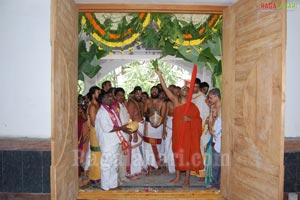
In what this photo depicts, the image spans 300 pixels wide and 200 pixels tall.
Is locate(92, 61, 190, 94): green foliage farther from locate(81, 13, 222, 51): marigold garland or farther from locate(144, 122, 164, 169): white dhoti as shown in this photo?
locate(81, 13, 222, 51): marigold garland

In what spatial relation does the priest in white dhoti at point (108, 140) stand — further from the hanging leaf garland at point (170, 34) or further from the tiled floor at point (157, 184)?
the hanging leaf garland at point (170, 34)

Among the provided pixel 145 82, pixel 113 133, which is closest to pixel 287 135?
pixel 113 133

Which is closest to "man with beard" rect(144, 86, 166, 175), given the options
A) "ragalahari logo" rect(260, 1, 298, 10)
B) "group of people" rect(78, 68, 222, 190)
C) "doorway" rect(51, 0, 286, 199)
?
"group of people" rect(78, 68, 222, 190)

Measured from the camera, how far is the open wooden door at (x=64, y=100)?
3.09 meters

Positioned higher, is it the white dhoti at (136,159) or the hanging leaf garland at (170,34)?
the hanging leaf garland at (170,34)

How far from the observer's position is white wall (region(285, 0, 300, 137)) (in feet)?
13.6

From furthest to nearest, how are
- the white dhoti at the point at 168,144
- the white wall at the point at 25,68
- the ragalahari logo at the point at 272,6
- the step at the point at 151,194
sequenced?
the white dhoti at the point at 168,144, the step at the point at 151,194, the white wall at the point at 25,68, the ragalahari logo at the point at 272,6

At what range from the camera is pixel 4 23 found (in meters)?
3.98

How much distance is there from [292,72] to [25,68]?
10.1ft

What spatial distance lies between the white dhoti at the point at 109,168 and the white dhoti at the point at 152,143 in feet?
4.12

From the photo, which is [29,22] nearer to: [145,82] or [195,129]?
[195,129]

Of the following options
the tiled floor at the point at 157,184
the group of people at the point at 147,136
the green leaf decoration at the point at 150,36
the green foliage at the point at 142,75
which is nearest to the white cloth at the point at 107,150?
the group of people at the point at 147,136

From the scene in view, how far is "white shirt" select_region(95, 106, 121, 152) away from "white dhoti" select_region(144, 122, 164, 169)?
122 centimetres

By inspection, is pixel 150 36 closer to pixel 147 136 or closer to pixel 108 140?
pixel 147 136
